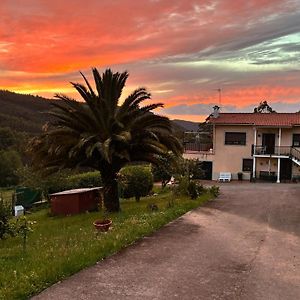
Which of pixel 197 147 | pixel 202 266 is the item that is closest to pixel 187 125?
pixel 197 147

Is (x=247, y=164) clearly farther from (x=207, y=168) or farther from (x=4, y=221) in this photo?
(x=4, y=221)

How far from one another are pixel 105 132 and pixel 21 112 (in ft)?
340

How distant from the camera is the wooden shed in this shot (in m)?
21.5

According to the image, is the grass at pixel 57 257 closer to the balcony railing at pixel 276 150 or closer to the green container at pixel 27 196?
the green container at pixel 27 196

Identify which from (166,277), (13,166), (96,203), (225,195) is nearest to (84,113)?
(96,203)

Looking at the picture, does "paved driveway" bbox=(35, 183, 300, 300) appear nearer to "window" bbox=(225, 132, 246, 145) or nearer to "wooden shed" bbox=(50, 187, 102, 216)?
"wooden shed" bbox=(50, 187, 102, 216)

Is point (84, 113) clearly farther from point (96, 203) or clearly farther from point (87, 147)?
point (96, 203)

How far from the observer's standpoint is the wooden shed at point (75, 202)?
21547 mm

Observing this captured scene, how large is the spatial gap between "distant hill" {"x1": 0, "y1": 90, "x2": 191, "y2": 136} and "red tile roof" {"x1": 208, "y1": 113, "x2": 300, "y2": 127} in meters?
58.6

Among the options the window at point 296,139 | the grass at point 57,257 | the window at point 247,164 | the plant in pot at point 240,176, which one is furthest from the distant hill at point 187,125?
the grass at point 57,257

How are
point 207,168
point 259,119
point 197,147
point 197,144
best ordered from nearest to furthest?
point 259,119 < point 207,168 < point 197,147 < point 197,144

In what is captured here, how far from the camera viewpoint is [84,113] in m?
17.5

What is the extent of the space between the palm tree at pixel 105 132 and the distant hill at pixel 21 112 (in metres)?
77.3

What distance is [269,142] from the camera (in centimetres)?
4075
